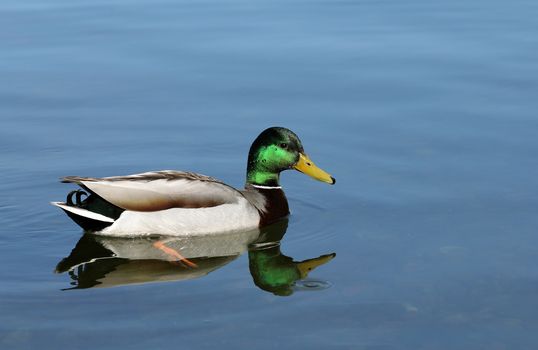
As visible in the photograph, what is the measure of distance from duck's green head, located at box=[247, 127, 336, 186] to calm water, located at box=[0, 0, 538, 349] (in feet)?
1.03

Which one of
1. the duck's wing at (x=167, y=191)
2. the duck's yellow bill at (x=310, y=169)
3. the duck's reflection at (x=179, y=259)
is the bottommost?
the duck's reflection at (x=179, y=259)

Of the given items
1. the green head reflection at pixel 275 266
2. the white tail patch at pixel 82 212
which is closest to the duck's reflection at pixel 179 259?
the green head reflection at pixel 275 266

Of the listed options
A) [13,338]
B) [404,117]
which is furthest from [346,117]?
[13,338]

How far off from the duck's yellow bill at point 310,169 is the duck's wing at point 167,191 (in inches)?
28.9

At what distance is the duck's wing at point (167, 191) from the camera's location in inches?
310

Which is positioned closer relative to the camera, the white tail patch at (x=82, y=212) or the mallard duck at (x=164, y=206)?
the white tail patch at (x=82, y=212)

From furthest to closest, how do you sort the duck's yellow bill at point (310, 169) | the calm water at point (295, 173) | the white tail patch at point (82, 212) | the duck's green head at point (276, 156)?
the duck's green head at point (276, 156) → the duck's yellow bill at point (310, 169) → the white tail patch at point (82, 212) → the calm water at point (295, 173)

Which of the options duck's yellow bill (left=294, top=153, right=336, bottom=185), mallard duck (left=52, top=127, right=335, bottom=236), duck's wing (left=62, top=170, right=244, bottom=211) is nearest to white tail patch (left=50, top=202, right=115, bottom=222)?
mallard duck (left=52, top=127, right=335, bottom=236)

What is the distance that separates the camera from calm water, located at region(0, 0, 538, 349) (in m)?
6.16

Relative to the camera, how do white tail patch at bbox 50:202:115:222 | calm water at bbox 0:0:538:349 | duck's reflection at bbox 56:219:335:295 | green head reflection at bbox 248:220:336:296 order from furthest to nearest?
white tail patch at bbox 50:202:115:222 < duck's reflection at bbox 56:219:335:295 < green head reflection at bbox 248:220:336:296 < calm water at bbox 0:0:538:349

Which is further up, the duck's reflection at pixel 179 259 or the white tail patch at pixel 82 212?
the white tail patch at pixel 82 212

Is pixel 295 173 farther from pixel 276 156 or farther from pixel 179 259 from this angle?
pixel 179 259

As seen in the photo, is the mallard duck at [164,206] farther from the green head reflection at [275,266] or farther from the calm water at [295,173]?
the green head reflection at [275,266]

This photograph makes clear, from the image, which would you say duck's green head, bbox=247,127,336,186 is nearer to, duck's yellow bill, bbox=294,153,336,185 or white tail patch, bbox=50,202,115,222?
duck's yellow bill, bbox=294,153,336,185
